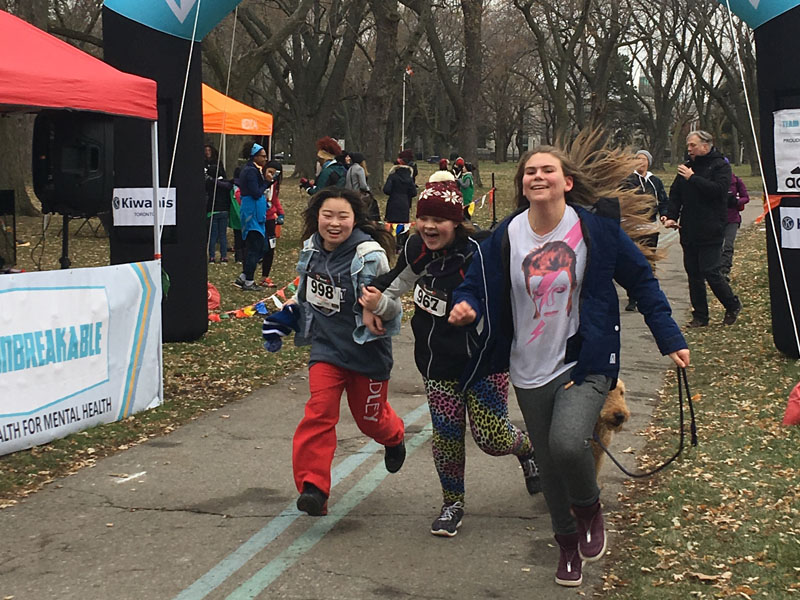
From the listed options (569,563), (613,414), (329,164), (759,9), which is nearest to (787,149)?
(759,9)

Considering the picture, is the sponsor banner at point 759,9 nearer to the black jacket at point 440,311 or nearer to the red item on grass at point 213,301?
the black jacket at point 440,311

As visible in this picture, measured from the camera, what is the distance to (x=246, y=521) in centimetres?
570

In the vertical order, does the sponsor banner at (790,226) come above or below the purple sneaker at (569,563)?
above

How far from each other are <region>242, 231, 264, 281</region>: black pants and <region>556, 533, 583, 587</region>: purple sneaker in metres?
10.8

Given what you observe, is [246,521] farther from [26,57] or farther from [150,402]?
[26,57]

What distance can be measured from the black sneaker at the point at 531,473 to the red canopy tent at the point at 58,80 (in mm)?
4107

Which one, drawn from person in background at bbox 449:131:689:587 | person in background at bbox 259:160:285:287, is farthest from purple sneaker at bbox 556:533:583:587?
person in background at bbox 259:160:285:287

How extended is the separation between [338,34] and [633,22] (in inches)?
612

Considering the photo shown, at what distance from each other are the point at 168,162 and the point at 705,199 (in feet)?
18.1

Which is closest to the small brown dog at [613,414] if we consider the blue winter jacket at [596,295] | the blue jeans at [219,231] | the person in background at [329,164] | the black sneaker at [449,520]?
the blue winter jacket at [596,295]

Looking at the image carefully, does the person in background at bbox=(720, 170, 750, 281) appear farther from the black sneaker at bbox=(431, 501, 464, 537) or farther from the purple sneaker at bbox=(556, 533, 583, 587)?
the purple sneaker at bbox=(556, 533, 583, 587)

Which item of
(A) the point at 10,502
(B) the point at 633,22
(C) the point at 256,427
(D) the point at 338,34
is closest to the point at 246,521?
(A) the point at 10,502

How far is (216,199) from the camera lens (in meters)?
17.5

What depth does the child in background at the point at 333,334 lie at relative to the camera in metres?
5.50
